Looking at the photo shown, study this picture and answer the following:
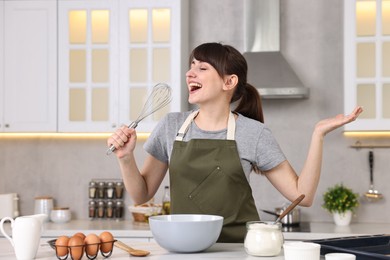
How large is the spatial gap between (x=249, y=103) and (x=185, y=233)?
2.96 feet

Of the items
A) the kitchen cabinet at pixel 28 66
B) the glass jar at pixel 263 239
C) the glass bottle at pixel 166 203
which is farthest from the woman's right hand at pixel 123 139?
the kitchen cabinet at pixel 28 66

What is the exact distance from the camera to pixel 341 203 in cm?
421

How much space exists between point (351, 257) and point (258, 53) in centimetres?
280

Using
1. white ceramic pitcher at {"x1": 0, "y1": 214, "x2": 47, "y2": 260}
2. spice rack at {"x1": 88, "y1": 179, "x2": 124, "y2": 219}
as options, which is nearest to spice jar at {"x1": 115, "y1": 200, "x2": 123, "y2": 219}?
spice rack at {"x1": 88, "y1": 179, "x2": 124, "y2": 219}

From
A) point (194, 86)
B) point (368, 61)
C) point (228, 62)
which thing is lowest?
point (194, 86)

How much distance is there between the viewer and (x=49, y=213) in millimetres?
4609

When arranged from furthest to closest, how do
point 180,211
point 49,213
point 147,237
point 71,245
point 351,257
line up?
point 49,213, point 147,237, point 180,211, point 71,245, point 351,257

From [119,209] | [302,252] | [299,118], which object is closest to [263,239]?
[302,252]

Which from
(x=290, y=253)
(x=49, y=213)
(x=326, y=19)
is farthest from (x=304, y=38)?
(x=290, y=253)

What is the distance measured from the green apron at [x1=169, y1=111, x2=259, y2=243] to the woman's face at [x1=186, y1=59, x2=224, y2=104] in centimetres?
17

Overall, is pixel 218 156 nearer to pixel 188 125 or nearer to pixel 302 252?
pixel 188 125

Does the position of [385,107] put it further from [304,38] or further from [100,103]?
[100,103]

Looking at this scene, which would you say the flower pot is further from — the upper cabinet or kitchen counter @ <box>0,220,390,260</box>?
the upper cabinet

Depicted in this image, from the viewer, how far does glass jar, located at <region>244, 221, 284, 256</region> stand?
2.00 meters
